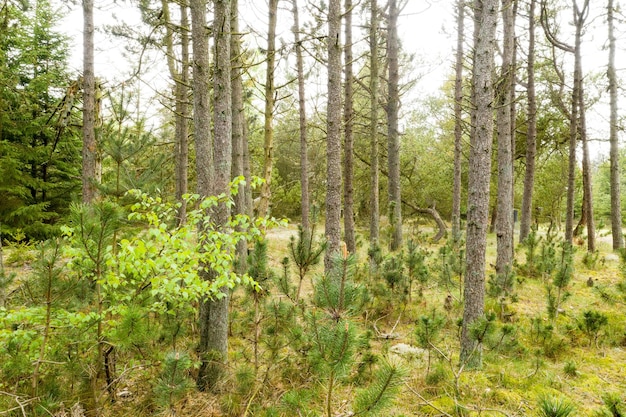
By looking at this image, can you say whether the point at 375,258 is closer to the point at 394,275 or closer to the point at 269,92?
the point at 394,275

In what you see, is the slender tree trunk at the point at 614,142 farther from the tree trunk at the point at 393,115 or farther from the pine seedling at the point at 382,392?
the pine seedling at the point at 382,392

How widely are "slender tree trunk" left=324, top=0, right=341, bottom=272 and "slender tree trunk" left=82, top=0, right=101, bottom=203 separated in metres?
4.59

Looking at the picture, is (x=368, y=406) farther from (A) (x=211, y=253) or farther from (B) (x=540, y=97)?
(B) (x=540, y=97)

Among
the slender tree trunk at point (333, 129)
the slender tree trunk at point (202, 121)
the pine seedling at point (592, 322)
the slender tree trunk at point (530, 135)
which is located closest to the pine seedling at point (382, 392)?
the slender tree trunk at point (202, 121)

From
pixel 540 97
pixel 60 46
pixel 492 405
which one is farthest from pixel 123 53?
pixel 540 97

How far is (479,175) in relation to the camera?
4434mm

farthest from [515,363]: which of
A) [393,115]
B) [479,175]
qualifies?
Answer: [393,115]

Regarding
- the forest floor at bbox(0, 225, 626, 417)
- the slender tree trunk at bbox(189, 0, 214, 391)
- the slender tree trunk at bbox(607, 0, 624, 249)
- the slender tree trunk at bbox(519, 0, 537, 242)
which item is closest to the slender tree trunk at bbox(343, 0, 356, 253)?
the forest floor at bbox(0, 225, 626, 417)

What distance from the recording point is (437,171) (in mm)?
17922

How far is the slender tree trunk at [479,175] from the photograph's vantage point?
4305 mm

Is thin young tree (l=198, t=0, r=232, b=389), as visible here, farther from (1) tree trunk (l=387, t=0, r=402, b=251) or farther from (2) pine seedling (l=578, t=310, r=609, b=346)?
(1) tree trunk (l=387, t=0, r=402, b=251)

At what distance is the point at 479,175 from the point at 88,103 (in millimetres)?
7143

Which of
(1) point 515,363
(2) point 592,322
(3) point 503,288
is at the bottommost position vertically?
(1) point 515,363

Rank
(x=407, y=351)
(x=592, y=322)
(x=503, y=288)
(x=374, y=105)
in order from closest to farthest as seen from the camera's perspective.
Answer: (x=407, y=351)
(x=592, y=322)
(x=503, y=288)
(x=374, y=105)
